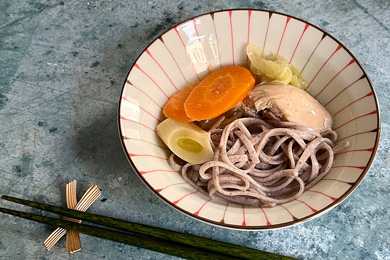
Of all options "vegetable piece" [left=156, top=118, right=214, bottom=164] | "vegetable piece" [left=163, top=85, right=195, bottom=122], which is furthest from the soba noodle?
"vegetable piece" [left=163, top=85, right=195, bottom=122]

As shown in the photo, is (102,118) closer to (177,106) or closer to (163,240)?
(177,106)

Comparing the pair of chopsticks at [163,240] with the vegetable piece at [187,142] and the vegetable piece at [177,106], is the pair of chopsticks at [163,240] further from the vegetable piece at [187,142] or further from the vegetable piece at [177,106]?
the vegetable piece at [177,106]

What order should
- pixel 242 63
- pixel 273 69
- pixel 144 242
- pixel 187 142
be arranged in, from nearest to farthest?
pixel 144 242
pixel 187 142
pixel 273 69
pixel 242 63

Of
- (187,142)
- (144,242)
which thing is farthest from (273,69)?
(144,242)

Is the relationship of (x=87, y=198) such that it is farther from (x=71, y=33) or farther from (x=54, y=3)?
(x=54, y=3)

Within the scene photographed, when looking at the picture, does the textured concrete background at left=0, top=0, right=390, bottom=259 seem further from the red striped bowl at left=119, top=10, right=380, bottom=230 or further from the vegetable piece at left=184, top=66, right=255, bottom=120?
the vegetable piece at left=184, top=66, right=255, bottom=120

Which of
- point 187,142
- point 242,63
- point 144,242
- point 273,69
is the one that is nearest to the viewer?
point 144,242
